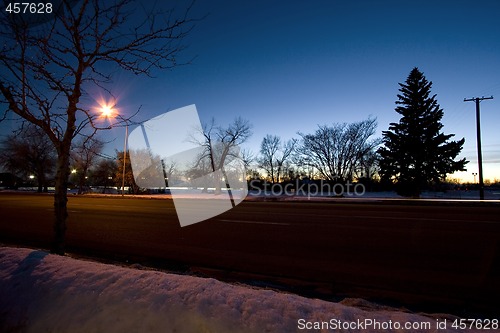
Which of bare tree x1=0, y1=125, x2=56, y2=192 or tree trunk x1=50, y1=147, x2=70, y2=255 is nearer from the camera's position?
tree trunk x1=50, y1=147, x2=70, y2=255

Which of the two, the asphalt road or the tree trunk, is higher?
the tree trunk

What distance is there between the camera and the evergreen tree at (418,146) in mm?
33625

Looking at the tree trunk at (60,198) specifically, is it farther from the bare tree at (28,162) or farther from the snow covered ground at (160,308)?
the bare tree at (28,162)

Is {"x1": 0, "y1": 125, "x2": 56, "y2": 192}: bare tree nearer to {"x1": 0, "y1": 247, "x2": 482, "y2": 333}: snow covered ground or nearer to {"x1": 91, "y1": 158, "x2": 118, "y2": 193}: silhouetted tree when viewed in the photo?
{"x1": 91, "y1": 158, "x2": 118, "y2": 193}: silhouetted tree

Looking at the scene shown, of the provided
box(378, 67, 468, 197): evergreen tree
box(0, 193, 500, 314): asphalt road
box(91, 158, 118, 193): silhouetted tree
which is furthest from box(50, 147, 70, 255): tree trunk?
box(91, 158, 118, 193): silhouetted tree

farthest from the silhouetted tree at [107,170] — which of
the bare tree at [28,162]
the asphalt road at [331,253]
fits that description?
the asphalt road at [331,253]

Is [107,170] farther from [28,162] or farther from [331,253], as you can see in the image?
[331,253]

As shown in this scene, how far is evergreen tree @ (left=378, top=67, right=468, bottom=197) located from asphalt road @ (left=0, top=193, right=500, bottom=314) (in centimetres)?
2628

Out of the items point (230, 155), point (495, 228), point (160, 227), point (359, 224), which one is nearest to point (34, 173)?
point (230, 155)

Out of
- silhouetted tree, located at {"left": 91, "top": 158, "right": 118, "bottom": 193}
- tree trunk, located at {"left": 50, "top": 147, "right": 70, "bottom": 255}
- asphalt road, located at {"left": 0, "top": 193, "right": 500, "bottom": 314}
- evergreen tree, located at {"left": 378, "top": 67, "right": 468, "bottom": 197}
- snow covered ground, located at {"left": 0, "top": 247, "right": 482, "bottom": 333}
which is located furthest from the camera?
silhouetted tree, located at {"left": 91, "top": 158, "right": 118, "bottom": 193}

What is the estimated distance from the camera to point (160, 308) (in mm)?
2617

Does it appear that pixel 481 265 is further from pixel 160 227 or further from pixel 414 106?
pixel 414 106

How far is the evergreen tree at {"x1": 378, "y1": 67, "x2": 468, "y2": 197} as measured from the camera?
3362 cm

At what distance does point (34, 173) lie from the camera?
181ft
